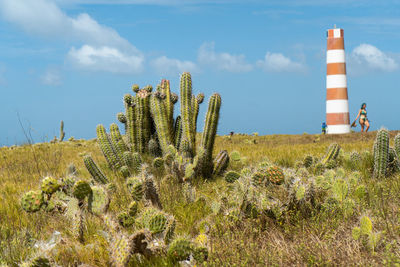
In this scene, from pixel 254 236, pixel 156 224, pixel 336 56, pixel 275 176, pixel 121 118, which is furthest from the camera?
pixel 336 56

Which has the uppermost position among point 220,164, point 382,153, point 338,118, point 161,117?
Result: point 338,118

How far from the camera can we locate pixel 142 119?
282 inches

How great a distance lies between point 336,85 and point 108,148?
11.3m

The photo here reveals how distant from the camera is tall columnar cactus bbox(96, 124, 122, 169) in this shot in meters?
6.95

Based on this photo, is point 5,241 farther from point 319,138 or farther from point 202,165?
point 319,138

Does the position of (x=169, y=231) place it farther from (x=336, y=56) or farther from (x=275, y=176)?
(x=336, y=56)

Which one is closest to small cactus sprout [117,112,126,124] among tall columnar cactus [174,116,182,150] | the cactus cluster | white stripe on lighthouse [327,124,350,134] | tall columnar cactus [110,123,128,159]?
the cactus cluster

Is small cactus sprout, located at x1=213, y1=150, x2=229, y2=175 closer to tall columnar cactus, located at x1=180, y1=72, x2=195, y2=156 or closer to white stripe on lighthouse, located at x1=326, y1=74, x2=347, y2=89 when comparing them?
tall columnar cactus, located at x1=180, y1=72, x2=195, y2=156

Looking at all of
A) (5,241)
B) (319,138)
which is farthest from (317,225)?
(319,138)

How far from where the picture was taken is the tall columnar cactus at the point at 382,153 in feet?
16.8

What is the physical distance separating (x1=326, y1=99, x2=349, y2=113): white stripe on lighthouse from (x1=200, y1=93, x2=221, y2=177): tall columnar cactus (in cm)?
1065

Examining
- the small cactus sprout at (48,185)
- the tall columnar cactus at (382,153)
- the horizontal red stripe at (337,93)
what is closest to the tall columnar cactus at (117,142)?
the small cactus sprout at (48,185)

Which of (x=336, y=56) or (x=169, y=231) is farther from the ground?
(x=336, y=56)

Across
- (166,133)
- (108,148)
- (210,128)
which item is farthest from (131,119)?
(210,128)
